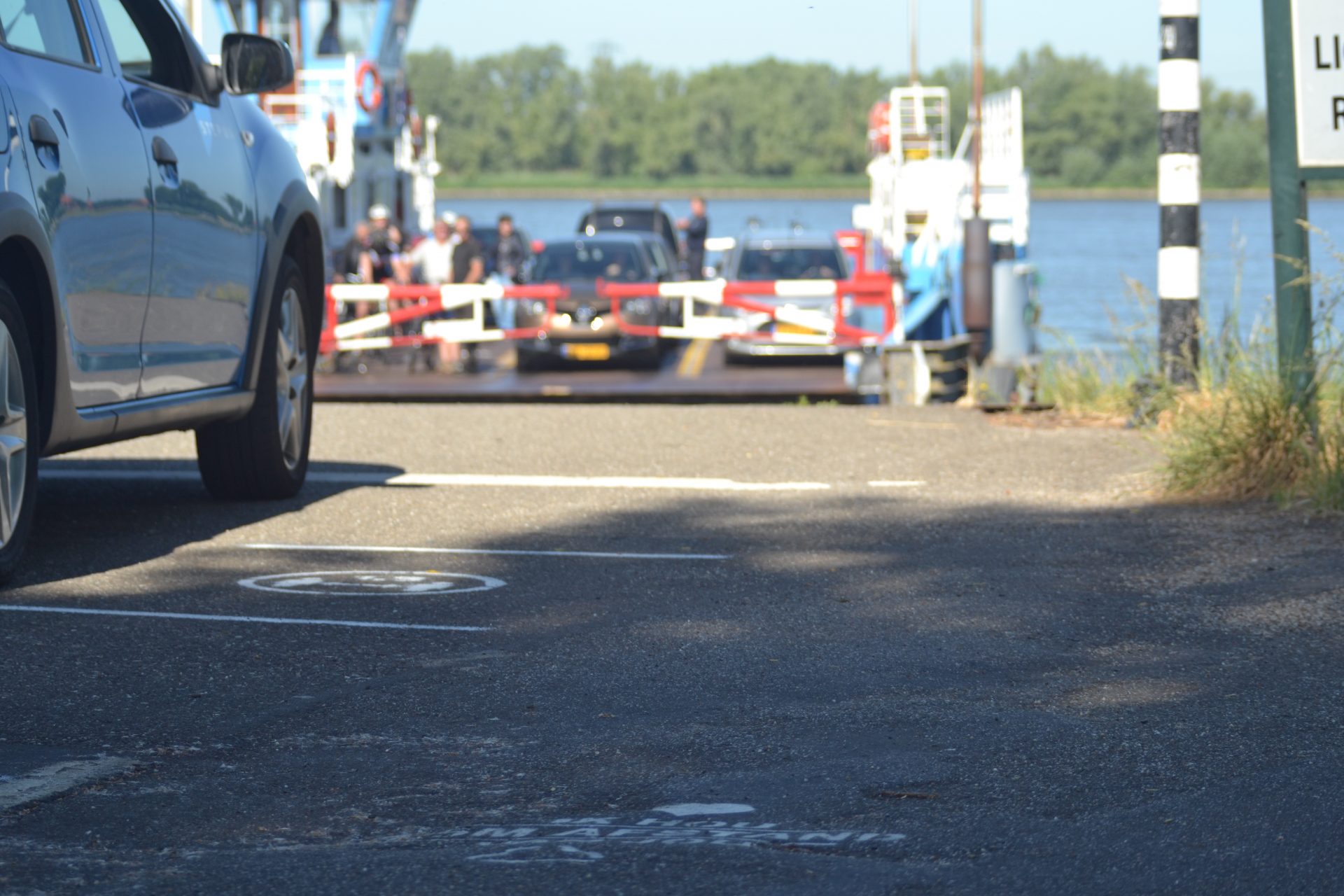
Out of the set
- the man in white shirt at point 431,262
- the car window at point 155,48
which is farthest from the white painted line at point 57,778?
the man in white shirt at point 431,262

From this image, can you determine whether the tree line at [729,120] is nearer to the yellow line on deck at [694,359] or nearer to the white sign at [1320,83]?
the yellow line on deck at [694,359]

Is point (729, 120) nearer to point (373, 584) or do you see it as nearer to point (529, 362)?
point (529, 362)

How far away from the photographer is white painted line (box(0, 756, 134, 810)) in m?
3.88

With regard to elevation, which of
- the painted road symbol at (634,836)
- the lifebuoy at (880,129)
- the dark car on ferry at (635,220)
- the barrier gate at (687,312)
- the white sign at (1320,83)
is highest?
the lifebuoy at (880,129)

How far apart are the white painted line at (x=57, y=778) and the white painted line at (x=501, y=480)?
15.3 ft

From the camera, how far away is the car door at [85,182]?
19.8 ft

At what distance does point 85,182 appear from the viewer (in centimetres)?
627

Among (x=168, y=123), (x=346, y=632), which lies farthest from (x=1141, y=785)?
(x=168, y=123)

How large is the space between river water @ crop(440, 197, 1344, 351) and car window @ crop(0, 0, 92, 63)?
14.7 feet

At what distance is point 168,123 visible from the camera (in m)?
7.01

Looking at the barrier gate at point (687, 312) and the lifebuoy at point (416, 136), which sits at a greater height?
the lifebuoy at point (416, 136)

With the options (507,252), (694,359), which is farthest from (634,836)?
(507,252)

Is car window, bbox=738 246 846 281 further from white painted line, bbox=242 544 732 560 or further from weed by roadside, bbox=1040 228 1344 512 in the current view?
white painted line, bbox=242 544 732 560

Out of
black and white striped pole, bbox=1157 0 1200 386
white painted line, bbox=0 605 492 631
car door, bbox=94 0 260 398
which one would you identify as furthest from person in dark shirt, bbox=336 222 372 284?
white painted line, bbox=0 605 492 631
